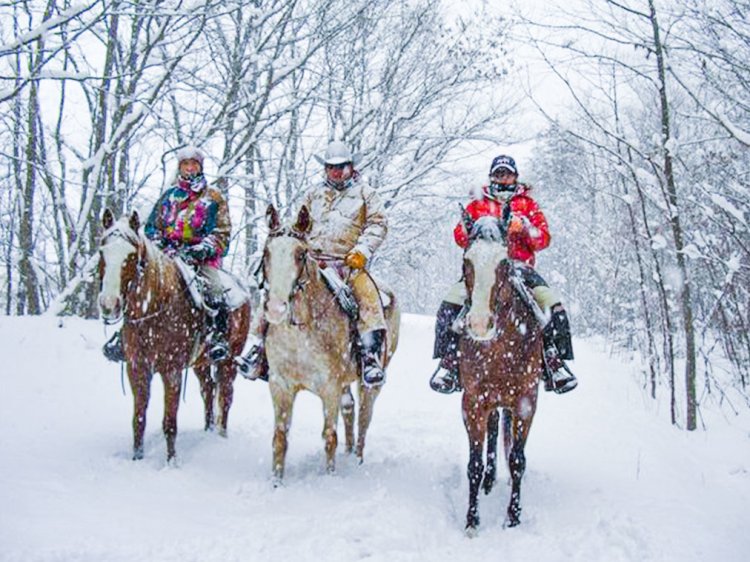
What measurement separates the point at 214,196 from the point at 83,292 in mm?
6204

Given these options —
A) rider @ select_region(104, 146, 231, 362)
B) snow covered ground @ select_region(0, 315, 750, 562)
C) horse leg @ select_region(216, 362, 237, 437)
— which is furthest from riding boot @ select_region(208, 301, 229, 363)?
snow covered ground @ select_region(0, 315, 750, 562)

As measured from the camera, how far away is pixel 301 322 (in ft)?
16.7

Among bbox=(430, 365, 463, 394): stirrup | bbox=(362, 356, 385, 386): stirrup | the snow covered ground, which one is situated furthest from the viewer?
bbox=(362, 356, 385, 386): stirrup

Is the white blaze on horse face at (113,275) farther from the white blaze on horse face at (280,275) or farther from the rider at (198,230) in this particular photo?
the white blaze on horse face at (280,275)

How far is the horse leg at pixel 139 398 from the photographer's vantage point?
5.52 meters

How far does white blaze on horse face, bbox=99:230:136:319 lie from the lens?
191 inches

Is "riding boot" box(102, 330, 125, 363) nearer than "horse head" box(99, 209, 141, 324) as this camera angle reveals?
No

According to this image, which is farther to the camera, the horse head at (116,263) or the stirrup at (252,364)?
the stirrup at (252,364)

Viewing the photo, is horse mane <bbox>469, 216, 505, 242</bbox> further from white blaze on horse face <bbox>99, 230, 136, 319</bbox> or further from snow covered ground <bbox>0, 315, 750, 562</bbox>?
white blaze on horse face <bbox>99, 230, 136, 319</bbox>

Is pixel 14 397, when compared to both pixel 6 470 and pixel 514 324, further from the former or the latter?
pixel 514 324

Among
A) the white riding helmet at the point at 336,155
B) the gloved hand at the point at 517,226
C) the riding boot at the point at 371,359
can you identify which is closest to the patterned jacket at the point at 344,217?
the white riding helmet at the point at 336,155

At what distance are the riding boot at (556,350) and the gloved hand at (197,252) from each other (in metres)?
3.48

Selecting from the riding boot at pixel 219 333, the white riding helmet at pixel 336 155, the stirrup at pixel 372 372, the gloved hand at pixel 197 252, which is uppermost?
the white riding helmet at pixel 336 155

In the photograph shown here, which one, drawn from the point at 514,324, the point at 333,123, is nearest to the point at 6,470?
the point at 514,324
